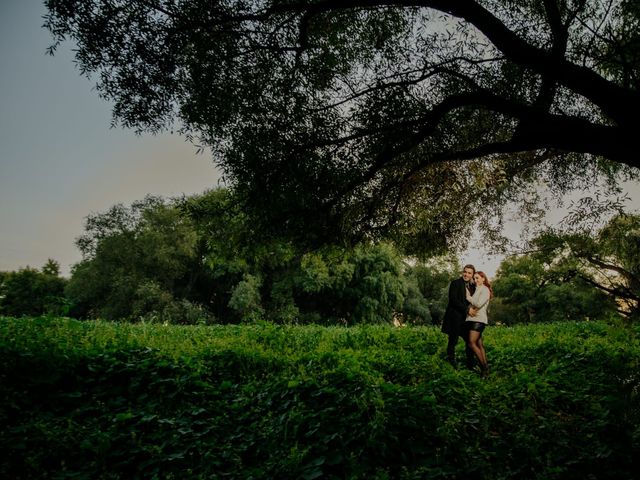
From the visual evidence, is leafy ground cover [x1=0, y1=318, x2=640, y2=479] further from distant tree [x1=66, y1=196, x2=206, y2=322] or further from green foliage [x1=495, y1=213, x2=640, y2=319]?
distant tree [x1=66, y1=196, x2=206, y2=322]

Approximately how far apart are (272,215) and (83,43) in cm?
439

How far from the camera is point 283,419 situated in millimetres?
4781

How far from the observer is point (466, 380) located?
7.33 meters

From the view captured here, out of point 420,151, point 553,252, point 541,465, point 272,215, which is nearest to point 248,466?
point 541,465

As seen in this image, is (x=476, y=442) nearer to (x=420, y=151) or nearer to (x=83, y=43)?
(x=420, y=151)

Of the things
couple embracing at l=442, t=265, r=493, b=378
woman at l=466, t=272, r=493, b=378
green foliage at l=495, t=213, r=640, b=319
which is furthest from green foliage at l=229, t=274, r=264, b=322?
woman at l=466, t=272, r=493, b=378

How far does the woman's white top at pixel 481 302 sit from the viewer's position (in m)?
8.62

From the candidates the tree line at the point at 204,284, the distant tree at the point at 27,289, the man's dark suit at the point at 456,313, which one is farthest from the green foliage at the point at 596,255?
the distant tree at the point at 27,289

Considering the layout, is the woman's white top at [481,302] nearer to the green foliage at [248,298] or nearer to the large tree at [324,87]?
the large tree at [324,87]

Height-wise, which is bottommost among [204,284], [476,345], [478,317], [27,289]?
[27,289]

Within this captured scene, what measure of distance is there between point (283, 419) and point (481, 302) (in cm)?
572

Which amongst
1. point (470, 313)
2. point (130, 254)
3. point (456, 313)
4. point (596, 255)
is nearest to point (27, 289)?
point (130, 254)

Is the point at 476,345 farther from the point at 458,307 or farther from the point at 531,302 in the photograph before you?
the point at 531,302

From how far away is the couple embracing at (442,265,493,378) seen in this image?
8.53 meters
